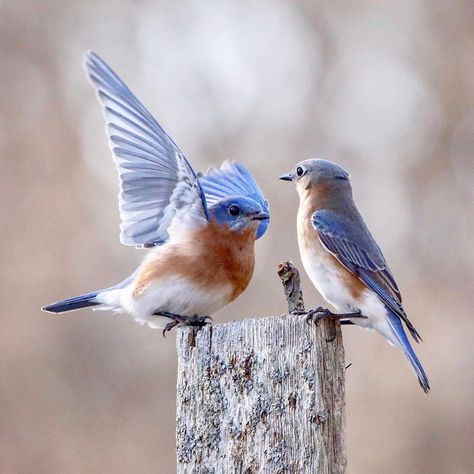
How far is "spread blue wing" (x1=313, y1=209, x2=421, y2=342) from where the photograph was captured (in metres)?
5.43

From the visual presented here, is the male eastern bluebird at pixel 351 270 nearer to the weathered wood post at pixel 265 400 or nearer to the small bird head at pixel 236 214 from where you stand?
the small bird head at pixel 236 214

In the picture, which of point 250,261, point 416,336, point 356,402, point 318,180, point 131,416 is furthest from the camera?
point 131,416

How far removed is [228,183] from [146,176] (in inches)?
45.6

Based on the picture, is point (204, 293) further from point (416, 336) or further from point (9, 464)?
point (9, 464)

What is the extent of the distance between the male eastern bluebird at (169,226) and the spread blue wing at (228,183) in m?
0.71

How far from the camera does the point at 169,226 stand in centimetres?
568

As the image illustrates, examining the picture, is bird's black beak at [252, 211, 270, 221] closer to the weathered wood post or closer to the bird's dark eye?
the bird's dark eye

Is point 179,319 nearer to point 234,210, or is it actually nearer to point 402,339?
point 234,210

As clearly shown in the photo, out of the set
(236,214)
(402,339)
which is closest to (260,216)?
(236,214)

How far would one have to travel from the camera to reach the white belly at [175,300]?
5434 millimetres

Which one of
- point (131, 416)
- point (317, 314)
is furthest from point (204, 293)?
point (131, 416)

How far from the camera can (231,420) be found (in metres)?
3.86

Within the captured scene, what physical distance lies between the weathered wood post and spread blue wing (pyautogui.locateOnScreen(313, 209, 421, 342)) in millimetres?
1481

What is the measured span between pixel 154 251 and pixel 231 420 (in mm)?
2020
